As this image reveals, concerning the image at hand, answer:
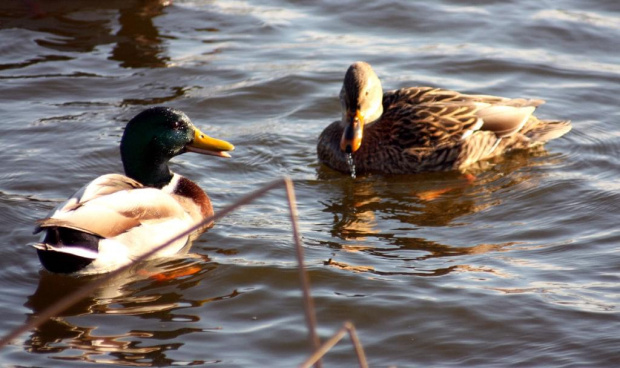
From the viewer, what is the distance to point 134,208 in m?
6.43

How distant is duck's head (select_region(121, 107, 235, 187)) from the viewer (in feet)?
23.3

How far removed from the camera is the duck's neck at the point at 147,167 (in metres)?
7.14

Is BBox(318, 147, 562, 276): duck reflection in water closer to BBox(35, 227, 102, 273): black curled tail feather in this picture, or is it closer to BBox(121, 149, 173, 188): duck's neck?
BBox(121, 149, 173, 188): duck's neck

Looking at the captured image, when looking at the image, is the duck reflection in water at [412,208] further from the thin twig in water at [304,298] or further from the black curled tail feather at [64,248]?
the thin twig in water at [304,298]

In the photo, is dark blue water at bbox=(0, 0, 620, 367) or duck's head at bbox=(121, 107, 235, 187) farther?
duck's head at bbox=(121, 107, 235, 187)

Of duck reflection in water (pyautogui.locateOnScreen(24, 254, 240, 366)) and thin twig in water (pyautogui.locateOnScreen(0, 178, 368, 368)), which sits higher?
thin twig in water (pyautogui.locateOnScreen(0, 178, 368, 368))

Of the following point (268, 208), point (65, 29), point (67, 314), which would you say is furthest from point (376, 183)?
point (65, 29)

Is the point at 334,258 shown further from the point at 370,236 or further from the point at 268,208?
the point at 268,208

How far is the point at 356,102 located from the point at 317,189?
79 cm

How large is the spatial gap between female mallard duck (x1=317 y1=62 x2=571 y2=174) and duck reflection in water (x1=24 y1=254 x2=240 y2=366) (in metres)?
2.17

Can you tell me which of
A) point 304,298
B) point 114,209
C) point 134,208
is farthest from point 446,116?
point 304,298

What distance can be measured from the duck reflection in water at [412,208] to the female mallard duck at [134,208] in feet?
3.43

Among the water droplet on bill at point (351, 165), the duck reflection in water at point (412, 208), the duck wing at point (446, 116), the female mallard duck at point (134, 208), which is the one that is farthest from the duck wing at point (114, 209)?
the duck wing at point (446, 116)

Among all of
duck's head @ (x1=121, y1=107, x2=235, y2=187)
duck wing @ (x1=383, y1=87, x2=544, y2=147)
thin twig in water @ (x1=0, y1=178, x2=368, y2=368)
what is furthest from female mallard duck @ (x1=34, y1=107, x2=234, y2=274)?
thin twig in water @ (x1=0, y1=178, x2=368, y2=368)
